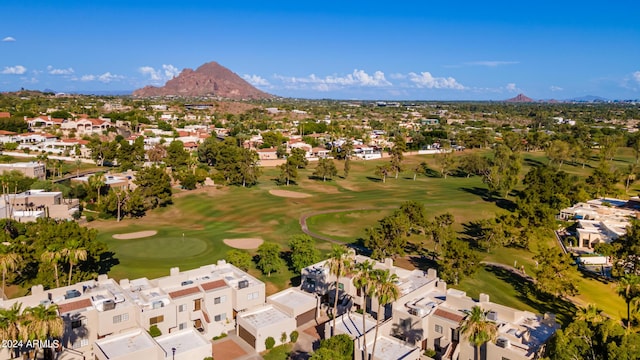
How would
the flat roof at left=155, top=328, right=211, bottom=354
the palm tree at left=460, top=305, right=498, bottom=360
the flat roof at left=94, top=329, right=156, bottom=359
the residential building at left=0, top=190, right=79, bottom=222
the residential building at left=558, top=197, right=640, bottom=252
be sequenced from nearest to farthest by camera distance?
the palm tree at left=460, top=305, right=498, bottom=360 < the flat roof at left=94, top=329, right=156, bottom=359 < the flat roof at left=155, top=328, right=211, bottom=354 < the residential building at left=558, top=197, right=640, bottom=252 < the residential building at left=0, top=190, right=79, bottom=222

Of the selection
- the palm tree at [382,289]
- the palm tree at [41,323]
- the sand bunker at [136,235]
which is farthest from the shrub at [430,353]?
the sand bunker at [136,235]

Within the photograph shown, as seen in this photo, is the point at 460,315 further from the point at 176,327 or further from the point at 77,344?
the point at 77,344

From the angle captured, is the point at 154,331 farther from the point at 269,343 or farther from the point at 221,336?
the point at 269,343

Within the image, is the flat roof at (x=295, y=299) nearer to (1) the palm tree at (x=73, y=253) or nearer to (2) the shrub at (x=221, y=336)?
(2) the shrub at (x=221, y=336)

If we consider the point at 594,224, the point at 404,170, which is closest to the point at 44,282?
the point at 594,224

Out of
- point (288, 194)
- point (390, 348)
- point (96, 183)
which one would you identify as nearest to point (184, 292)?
point (390, 348)

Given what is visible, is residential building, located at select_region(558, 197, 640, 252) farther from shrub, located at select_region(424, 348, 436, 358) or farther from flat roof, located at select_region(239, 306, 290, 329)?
flat roof, located at select_region(239, 306, 290, 329)

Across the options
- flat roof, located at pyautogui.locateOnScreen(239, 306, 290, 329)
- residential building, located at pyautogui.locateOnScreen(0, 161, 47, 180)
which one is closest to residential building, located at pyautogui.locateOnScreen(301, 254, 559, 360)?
flat roof, located at pyautogui.locateOnScreen(239, 306, 290, 329)

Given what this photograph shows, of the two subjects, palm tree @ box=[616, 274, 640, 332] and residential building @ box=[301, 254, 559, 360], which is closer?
residential building @ box=[301, 254, 559, 360]
